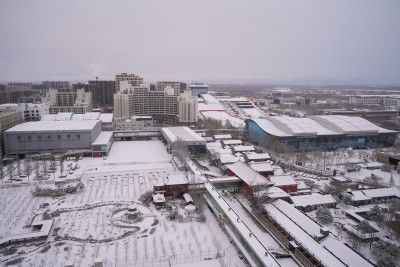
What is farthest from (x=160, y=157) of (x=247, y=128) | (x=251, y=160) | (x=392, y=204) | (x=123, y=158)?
(x=392, y=204)

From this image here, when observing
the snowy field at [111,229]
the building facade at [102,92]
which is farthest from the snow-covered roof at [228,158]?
the building facade at [102,92]

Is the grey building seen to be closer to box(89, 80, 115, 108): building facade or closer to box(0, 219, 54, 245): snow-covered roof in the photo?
box(0, 219, 54, 245): snow-covered roof

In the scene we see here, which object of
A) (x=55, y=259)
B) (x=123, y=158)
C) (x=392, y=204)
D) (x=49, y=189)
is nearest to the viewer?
(x=55, y=259)

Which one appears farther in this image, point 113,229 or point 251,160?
point 251,160

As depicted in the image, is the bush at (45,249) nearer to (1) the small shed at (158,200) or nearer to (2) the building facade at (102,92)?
(1) the small shed at (158,200)

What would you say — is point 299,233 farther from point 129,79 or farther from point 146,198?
point 129,79

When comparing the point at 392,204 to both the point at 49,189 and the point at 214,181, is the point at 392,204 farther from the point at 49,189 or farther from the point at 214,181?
the point at 49,189

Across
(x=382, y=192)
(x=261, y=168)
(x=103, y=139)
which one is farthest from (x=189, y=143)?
(x=382, y=192)
